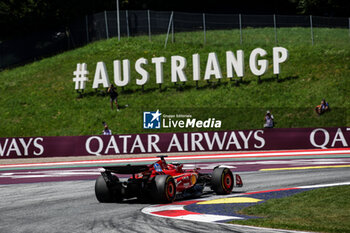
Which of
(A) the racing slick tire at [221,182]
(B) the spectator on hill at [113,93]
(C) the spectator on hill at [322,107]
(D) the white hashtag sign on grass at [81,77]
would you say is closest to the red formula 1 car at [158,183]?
(A) the racing slick tire at [221,182]

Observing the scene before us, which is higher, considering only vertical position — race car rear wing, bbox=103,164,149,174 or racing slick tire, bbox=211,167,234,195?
race car rear wing, bbox=103,164,149,174

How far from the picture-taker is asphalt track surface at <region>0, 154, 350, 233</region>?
9328mm

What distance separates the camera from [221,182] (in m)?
13.3

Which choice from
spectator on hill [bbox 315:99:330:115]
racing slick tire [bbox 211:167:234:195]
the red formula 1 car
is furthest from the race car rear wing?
spectator on hill [bbox 315:99:330:115]

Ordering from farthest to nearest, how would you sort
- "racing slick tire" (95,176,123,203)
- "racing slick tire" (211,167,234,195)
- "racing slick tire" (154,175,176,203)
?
"racing slick tire" (211,167,234,195) < "racing slick tire" (95,176,123,203) < "racing slick tire" (154,175,176,203)

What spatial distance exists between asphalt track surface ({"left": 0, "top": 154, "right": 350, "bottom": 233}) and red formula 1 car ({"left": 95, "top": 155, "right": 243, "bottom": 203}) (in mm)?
293

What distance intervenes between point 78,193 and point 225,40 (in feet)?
106

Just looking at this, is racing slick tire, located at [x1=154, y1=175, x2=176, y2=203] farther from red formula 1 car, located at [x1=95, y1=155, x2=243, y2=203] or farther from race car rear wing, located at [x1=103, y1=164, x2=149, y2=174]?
race car rear wing, located at [x1=103, y1=164, x2=149, y2=174]

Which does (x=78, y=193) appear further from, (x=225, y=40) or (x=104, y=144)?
(x=225, y=40)

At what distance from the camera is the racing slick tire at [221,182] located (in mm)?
13297

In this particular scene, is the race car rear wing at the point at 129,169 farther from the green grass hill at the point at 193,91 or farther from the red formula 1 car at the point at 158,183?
the green grass hill at the point at 193,91

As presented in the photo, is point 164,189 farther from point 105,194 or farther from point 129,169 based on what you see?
point 105,194

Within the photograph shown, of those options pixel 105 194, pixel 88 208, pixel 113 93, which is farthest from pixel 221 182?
pixel 113 93

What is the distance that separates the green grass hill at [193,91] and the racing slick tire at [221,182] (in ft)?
63.7
